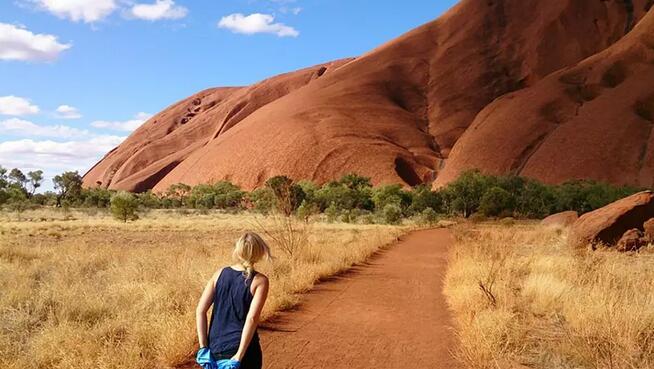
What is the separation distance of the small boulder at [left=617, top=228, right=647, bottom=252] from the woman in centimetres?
1529

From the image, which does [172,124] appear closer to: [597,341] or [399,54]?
[399,54]

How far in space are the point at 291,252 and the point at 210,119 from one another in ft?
390

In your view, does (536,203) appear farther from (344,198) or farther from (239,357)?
(239,357)

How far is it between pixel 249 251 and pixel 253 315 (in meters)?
0.39

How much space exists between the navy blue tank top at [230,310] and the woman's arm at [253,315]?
0.19ft

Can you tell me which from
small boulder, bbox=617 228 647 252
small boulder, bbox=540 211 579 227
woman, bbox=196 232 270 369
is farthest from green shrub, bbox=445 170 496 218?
woman, bbox=196 232 270 369

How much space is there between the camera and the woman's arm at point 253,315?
3.41 m

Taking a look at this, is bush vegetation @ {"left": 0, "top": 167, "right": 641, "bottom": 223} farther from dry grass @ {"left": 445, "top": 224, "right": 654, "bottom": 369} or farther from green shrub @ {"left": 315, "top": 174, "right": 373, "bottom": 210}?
dry grass @ {"left": 445, "top": 224, "right": 654, "bottom": 369}

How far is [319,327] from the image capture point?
24.5ft

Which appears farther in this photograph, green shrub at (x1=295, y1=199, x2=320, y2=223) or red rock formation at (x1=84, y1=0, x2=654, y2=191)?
red rock formation at (x1=84, y1=0, x2=654, y2=191)

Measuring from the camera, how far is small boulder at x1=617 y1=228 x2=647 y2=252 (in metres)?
16.0

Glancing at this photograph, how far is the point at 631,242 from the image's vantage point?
1608cm

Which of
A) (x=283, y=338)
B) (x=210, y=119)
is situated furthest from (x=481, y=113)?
(x=283, y=338)

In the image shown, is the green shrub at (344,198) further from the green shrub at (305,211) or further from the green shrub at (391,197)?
the green shrub at (305,211)
